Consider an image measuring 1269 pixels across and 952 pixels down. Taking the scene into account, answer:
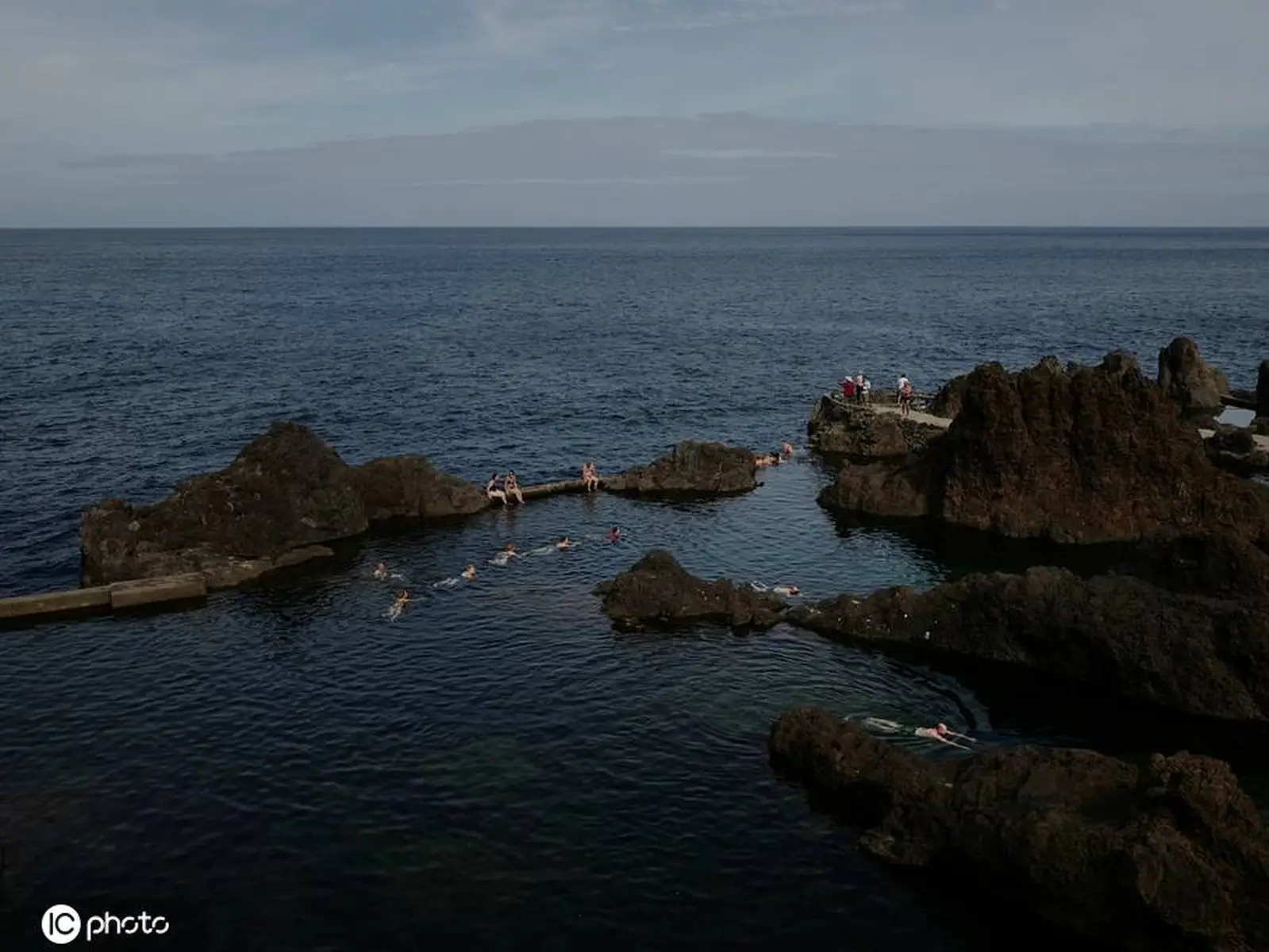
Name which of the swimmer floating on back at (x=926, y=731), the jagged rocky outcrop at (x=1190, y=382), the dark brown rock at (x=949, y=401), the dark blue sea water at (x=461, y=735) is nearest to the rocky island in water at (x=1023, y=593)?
the dark brown rock at (x=949, y=401)

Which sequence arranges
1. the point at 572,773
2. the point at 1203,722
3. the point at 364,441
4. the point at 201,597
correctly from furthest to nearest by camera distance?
the point at 364,441 → the point at 201,597 → the point at 1203,722 → the point at 572,773

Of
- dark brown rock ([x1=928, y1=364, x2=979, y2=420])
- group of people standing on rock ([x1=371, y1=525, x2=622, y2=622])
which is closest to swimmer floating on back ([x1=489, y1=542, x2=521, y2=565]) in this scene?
group of people standing on rock ([x1=371, y1=525, x2=622, y2=622])

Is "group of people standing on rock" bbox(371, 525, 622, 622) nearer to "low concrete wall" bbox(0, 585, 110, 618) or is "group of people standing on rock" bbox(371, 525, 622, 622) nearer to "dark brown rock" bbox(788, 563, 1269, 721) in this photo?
"low concrete wall" bbox(0, 585, 110, 618)

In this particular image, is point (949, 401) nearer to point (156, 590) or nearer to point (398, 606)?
point (398, 606)

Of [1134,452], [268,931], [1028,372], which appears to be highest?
[1028,372]

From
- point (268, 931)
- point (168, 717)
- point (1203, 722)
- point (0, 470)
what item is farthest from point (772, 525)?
point (0, 470)

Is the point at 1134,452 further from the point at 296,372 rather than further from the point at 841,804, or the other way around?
the point at 296,372
